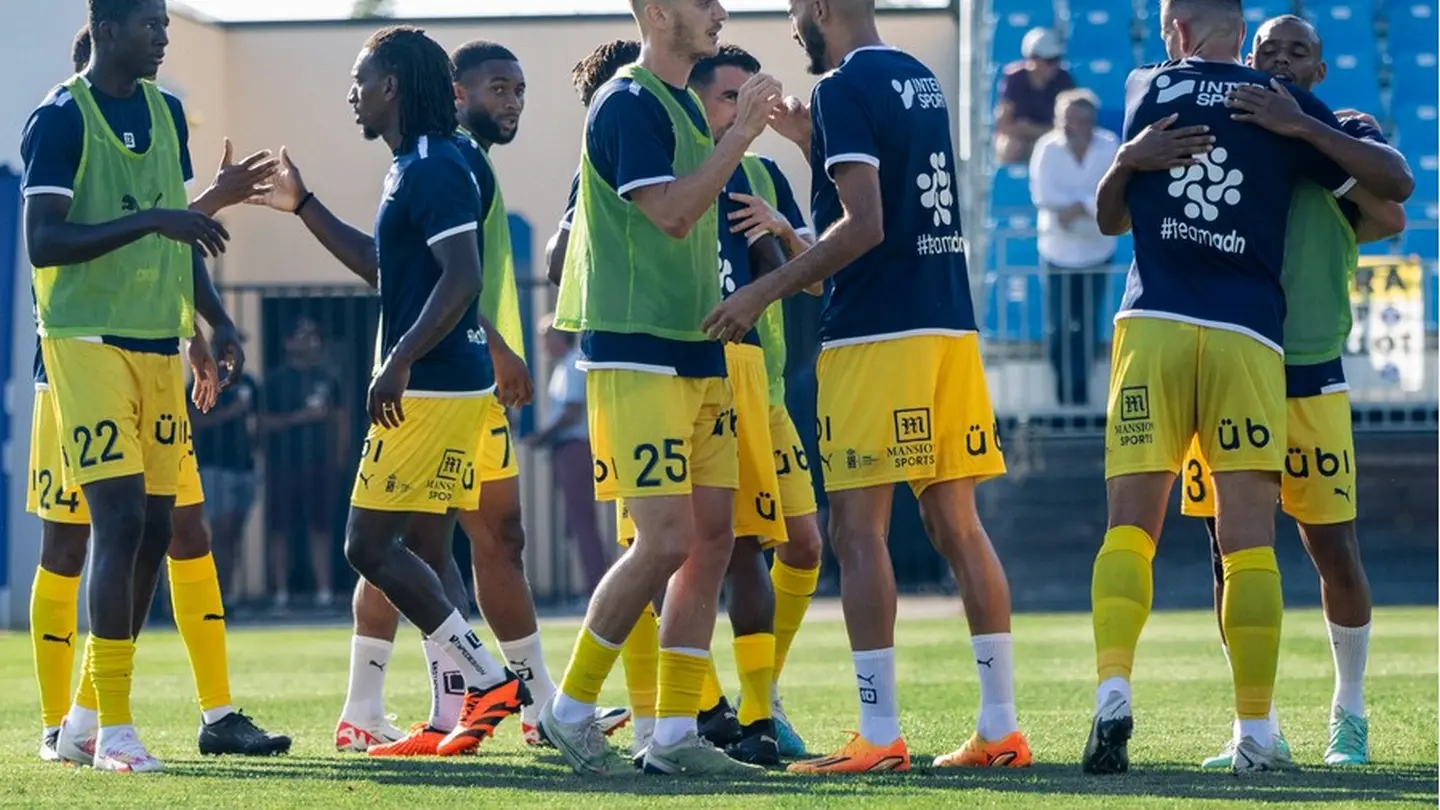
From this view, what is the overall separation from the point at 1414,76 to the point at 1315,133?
1518cm

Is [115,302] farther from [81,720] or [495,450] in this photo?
[495,450]

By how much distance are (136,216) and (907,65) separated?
2.50m

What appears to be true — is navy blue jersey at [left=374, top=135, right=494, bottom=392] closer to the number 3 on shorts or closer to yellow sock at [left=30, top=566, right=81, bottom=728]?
the number 3 on shorts

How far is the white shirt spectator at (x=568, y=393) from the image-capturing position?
17484 mm

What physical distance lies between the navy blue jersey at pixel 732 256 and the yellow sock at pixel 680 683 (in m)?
1.46

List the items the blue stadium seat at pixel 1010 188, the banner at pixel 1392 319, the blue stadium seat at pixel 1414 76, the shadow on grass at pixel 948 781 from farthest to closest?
the blue stadium seat at pixel 1414 76, the blue stadium seat at pixel 1010 188, the banner at pixel 1392 319, the shadow on grass at pixel 948 781

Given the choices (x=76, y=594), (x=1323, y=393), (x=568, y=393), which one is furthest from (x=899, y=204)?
(x=568, y=393)

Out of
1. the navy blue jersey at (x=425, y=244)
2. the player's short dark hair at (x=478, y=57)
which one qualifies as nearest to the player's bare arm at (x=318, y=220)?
the navy blue jersey at (x=425, y=244)

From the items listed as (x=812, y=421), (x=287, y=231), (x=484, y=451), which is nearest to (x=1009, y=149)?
(x=812, y=421)

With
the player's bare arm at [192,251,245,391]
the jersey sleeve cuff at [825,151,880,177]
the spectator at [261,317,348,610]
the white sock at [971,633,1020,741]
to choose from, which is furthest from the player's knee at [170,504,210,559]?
the spectator at [261,317,348,610]

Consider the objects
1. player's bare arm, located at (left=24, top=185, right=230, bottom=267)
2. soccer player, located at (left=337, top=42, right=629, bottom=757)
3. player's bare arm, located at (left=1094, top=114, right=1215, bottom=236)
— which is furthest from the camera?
soccer player, located at (left=337, top=42, right=629, bottom=757)

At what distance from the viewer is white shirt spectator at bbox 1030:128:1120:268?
16.4 metres

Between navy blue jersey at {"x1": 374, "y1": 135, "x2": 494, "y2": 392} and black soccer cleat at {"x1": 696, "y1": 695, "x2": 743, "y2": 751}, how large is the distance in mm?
1377

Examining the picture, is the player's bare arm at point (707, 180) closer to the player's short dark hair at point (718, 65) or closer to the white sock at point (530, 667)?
the player's short dark hair at point (718, 65)
